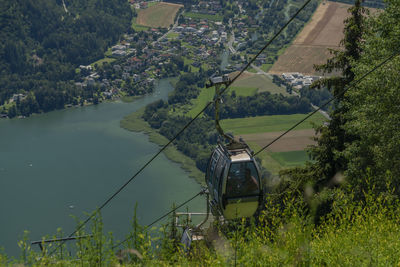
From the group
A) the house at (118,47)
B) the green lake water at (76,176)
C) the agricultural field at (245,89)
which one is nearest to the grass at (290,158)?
the green lake water at (76,176)

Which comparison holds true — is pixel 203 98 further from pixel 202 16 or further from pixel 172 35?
pixel 202 16

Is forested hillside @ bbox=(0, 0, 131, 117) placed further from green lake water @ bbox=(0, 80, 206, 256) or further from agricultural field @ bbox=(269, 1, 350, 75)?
agricultural field @ bbox=(269, 1, 350, 75)

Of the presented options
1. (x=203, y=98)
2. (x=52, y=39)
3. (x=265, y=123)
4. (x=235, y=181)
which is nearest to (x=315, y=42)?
(x=203, y=98)

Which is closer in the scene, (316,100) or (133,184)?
(133,184)

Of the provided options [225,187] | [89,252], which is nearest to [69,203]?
[225,187]

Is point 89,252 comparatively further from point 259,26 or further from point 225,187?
point 259,26

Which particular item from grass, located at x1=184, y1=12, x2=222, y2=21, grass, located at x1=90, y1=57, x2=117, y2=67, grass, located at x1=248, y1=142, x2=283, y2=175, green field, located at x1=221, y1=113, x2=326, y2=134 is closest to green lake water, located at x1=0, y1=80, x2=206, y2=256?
grass, located at x1=248, y1=142, x2=283, y2=175

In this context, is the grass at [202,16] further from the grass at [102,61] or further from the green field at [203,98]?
the green field at [203,98]

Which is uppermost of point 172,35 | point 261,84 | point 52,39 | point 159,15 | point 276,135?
point 159,15
